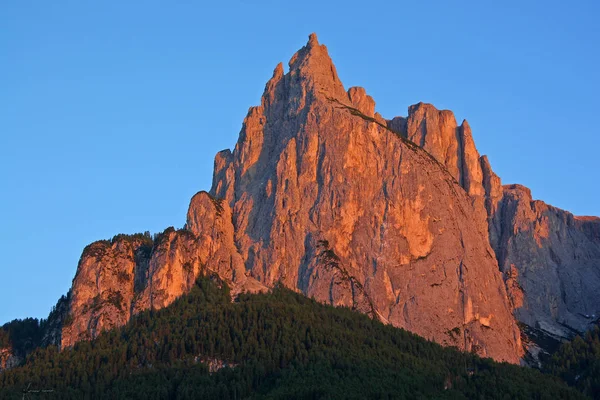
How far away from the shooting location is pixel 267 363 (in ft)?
570

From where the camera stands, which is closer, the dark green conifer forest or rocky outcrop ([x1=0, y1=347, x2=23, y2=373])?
the dark green conifer forest

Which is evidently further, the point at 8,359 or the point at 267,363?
the point at 8,359

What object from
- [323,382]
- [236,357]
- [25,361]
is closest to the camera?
[323,382]

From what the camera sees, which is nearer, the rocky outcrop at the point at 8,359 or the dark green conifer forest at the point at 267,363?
the dark green conifer forest at the point at 267,363

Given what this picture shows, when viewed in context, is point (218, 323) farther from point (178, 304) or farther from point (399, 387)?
point (399, 387)

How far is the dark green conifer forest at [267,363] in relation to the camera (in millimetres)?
167250

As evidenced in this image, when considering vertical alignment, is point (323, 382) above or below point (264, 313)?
below

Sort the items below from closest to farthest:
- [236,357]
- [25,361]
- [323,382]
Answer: [323,382]
[236,357]
[25,361]

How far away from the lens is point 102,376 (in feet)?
573

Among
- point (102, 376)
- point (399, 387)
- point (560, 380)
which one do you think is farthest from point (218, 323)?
point (560, 380)

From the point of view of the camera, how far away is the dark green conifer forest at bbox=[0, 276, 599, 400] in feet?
549

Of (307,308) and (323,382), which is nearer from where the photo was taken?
(323,382)

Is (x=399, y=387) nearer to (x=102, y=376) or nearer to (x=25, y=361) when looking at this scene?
(x=102, y=376)

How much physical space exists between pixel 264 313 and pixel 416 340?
77.4ft
